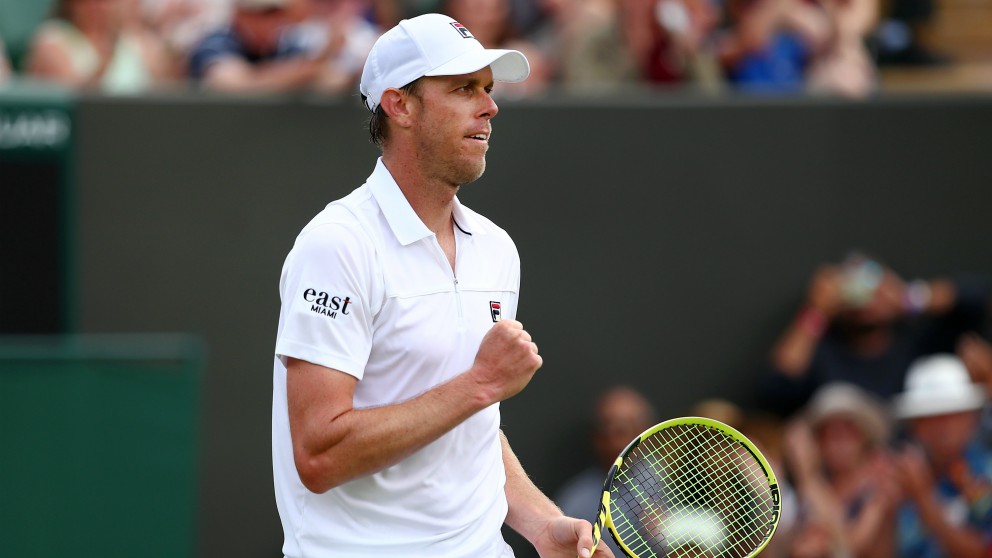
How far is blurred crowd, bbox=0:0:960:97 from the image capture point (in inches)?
283

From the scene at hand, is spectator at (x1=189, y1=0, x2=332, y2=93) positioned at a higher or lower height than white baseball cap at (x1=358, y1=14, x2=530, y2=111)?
lower

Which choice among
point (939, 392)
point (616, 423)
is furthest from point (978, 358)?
point (616, 423)

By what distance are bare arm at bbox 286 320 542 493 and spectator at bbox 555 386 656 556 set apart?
390 cm

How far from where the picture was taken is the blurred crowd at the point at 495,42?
7180mm

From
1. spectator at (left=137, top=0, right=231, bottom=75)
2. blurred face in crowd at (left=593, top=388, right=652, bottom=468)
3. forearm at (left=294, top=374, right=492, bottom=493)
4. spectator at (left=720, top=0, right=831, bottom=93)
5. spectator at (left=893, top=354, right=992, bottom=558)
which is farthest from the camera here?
spectator at (left=720, top=0, right=831, bottom=93)

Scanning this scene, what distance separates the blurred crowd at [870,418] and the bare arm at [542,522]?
3255 millimetres

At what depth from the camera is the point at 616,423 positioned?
7258 mm

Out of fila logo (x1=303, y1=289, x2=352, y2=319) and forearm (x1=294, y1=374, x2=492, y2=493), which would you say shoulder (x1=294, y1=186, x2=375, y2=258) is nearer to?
fila logo (x1=303, y1=289, x2=352, y2=319)

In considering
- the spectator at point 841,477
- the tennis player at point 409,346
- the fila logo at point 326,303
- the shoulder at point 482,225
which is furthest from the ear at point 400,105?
the spectator at point 841,477

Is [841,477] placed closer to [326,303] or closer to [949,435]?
[949,435]

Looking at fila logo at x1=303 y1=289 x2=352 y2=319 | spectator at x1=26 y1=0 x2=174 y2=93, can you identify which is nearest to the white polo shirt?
fila logo at x1=303 y1=289 x2=352 y2=319

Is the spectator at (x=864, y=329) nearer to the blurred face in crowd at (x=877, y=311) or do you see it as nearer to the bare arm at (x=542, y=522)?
the blurred face in crowd at (x=877, y=311)

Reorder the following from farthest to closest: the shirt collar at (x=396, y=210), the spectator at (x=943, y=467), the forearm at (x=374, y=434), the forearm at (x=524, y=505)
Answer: the spectator at (x=943, y=467) → the forearm at (x=524, y=505) → the shirt collar at (x=396, y=210) → the forearm at (x=374, y=434)

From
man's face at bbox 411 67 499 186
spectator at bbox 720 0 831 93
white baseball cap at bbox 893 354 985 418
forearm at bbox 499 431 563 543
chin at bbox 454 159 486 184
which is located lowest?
white baseball cap at bbox 893 354 985 418
